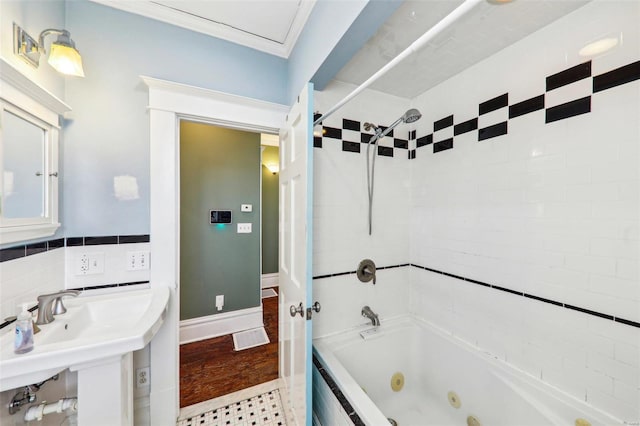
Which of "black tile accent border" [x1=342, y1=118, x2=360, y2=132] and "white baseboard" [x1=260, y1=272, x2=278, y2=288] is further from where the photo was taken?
"white baseboard" [x1=260, y1=272, x2=278, y2=288]

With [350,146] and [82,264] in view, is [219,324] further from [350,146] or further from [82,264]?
[350,146]

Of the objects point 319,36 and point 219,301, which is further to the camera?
point 219,301

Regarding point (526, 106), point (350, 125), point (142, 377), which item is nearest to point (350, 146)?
point (350, 125)

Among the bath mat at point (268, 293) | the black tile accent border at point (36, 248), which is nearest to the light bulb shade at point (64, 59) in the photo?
the black tile accent border at point (36, 248)

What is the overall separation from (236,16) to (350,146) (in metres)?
1.06

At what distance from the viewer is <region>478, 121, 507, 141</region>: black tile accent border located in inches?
51.9

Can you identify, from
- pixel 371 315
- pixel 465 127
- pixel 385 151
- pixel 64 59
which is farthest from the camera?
pixel 385 151

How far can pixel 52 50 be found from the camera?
102 centimetres

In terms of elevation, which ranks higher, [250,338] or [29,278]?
[29,278]

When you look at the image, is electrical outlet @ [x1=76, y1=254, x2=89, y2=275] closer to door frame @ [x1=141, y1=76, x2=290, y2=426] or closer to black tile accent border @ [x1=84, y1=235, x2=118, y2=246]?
black tile accent border @ [x1=84, y1=235, x2=118, y2=246]

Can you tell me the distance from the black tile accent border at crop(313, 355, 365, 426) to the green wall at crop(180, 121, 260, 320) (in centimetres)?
153

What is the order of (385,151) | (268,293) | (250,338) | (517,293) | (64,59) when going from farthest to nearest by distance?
(268,293), (250,338), (385,151), (517,293), (64,59)

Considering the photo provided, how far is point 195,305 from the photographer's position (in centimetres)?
239

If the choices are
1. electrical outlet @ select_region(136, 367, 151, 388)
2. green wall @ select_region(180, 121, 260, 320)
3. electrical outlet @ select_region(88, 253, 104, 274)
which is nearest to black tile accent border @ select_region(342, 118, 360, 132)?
green wall @ select_region(180, 121, 260, 320)
